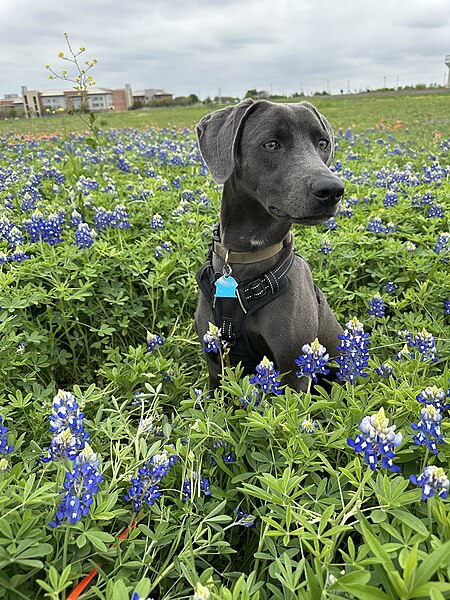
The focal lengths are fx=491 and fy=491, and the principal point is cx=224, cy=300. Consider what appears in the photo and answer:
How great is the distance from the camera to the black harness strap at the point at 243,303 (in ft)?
8.09

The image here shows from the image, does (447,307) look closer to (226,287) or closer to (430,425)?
(226,287)

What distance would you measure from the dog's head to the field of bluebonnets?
62cm

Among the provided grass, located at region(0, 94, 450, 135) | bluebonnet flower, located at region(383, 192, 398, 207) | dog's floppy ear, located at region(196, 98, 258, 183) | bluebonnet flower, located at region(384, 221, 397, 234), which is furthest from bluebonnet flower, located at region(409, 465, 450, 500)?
grass, located at region(0, 94, 450, 135)

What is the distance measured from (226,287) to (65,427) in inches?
48.2

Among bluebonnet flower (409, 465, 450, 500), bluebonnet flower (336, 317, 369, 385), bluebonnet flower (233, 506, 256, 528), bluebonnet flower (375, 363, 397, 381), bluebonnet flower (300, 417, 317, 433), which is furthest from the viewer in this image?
bluebonnet flower (375, 363, 397, 381)

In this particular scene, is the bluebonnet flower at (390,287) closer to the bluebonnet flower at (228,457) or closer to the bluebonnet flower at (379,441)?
the bluebonnet flower at (228,457)

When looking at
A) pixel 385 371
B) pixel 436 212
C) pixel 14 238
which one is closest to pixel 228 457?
pixel 385 371

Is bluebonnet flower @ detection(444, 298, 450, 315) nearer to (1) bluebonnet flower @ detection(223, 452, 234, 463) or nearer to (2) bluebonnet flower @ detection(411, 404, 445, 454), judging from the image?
(2) bluebonnet flower @ detection(411, 404, 445, 454)

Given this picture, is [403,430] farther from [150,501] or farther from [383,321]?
[383,321]

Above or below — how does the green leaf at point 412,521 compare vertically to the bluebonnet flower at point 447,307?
above

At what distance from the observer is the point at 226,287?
251 centimetres

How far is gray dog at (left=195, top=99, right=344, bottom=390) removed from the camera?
7.92ft

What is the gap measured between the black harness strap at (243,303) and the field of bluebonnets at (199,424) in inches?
10.4

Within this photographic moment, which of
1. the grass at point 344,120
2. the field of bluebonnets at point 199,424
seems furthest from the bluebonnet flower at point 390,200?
the grass at point 344,120
